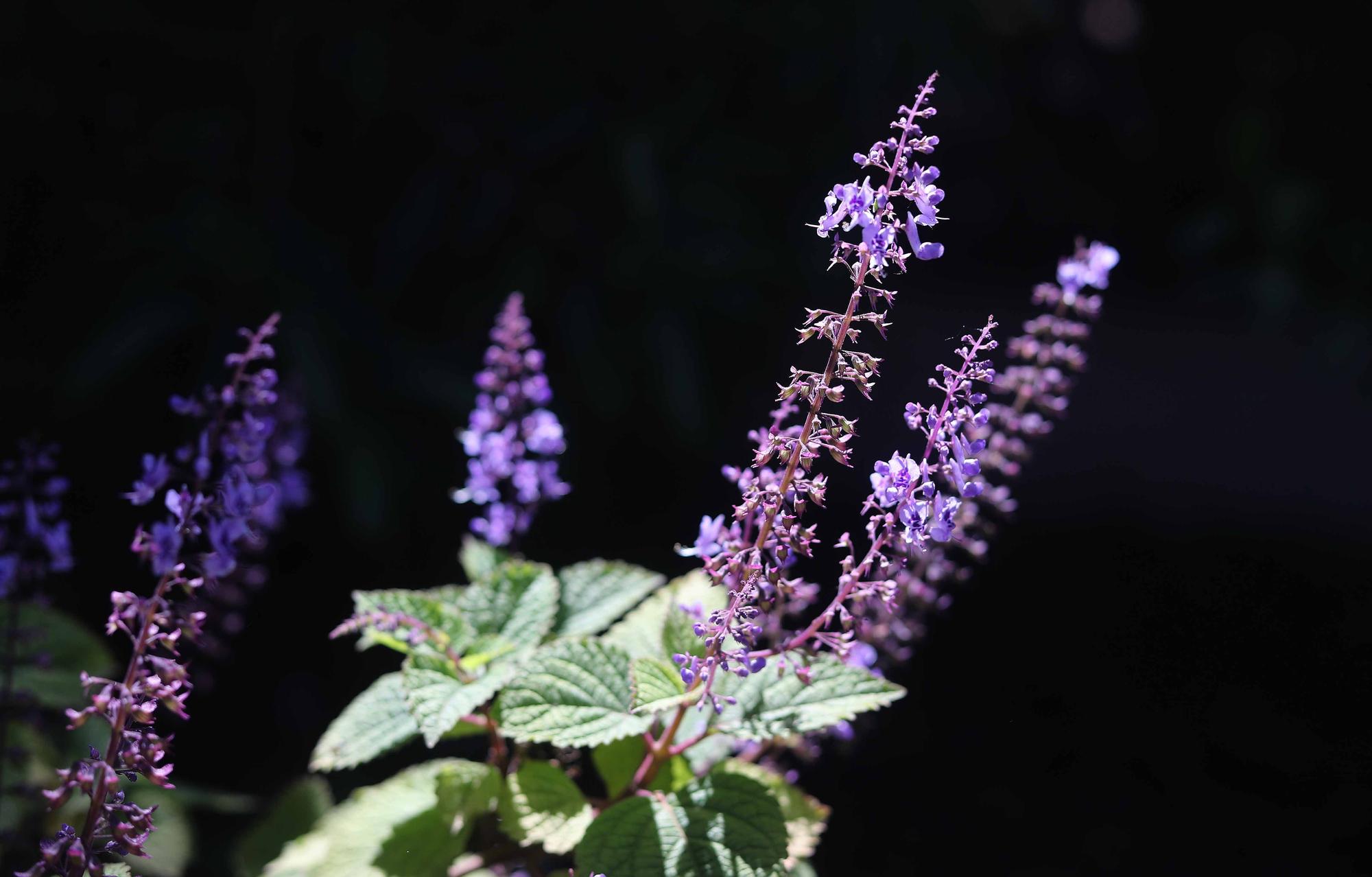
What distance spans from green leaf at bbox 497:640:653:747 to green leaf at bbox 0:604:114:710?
72 centimetres

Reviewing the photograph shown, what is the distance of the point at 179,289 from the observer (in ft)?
9.94

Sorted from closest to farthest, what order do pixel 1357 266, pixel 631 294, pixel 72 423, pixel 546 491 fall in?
pixel 546 491
pixel 72 423
pixel 631 294
pixel 1357 266

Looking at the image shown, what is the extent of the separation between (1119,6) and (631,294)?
2444 mm

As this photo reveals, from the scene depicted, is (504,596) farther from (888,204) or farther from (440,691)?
(888,204)

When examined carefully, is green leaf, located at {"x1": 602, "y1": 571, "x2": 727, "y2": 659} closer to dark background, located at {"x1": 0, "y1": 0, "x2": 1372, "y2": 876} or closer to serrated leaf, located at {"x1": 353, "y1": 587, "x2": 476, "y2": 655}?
serrated leaf, located at {"x1": 353, "y1": 587, "x2": 476, "y2": 655}

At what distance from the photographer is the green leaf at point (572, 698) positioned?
1363 millimetres

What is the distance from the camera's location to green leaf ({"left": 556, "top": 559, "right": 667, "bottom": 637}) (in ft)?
5.66

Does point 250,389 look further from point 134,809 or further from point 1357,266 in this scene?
point 1357,266

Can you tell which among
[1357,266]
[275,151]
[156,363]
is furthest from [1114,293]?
[156,363]

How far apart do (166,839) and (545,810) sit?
107 centimetres

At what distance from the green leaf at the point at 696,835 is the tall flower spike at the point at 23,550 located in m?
0.79

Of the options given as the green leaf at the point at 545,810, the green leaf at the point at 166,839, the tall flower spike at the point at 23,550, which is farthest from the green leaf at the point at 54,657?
the green leaf at the point at 545,810

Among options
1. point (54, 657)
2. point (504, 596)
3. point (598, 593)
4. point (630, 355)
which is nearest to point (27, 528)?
point (54, 657)

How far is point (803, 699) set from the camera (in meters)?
1.43
